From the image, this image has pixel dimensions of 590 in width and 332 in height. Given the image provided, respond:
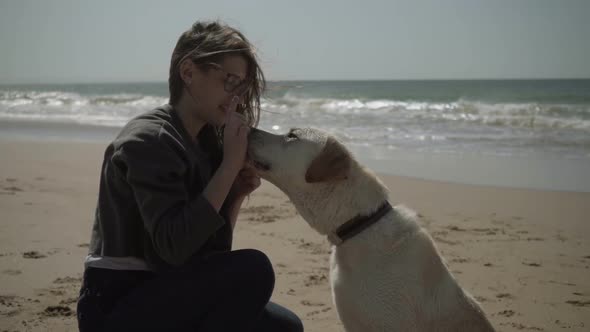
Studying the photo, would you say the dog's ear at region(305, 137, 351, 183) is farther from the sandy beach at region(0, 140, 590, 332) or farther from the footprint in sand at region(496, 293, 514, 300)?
the footprint in sand at region(496, 293, 514, 300)

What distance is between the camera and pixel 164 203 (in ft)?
7.03

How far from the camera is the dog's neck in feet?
8.48

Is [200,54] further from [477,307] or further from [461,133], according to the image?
[461,133]

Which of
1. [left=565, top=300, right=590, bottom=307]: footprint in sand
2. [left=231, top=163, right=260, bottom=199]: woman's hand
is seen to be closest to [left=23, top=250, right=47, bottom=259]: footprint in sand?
[left=231, top=163, right=260, bottom=199]: woman's hand

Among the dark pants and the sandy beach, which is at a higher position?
the dark pants

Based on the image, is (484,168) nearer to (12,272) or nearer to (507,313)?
(507,313)

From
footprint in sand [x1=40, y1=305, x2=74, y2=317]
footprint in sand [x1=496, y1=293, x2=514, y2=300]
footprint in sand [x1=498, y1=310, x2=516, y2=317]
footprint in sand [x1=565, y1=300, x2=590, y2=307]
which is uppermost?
footprint in sand [x1=565, y1=300, x2=590, y2=307]

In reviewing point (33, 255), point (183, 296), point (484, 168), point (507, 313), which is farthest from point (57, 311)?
point (484, 168)

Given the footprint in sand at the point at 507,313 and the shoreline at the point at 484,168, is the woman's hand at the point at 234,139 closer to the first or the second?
the footprint in sand at the point at 507,313

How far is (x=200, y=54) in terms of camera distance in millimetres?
2492

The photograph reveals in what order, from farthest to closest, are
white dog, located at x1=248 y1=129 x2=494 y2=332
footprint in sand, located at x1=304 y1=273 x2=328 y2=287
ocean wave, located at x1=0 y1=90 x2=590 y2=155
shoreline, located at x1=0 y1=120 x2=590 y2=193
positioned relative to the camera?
ocean wave, located at x1=0 y1=90 x2=590 y2=155 < shoreline, located at x1=0 y1=120 x2=590 y2=193 < footprint in sand, located at x1=304 y1=273 x2=328 y2=287 < white dog, located at x1=248 y1=129 x2=494 y2=332

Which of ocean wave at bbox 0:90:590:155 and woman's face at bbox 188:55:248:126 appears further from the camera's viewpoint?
ocean wave at bbox 0:90:590:155

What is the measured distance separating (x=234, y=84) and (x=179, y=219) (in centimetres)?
82

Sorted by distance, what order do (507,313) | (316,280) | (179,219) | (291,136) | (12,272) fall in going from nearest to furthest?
(179,219) < (291,136) < (507,313) < (12,272) < (316,280)
